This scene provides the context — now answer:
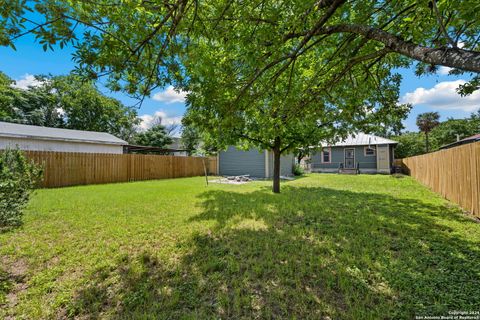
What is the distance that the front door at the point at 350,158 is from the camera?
65.0 ft

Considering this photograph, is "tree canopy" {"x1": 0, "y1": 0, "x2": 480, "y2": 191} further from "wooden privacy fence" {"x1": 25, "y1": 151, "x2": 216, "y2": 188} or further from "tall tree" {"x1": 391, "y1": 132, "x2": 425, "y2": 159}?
"tall tree" {"x1": 391, "y1": 132, "x2": 425, "y2": 159}

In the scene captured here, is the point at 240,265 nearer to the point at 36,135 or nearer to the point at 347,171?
the point at 36,135

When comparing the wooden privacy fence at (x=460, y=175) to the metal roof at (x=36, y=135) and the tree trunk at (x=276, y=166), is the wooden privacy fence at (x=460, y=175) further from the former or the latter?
the metal roof at (x=36, y=135)

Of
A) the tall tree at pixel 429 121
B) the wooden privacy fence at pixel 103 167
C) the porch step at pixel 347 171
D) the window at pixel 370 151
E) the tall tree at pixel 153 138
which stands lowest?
the porch step at pixel 347 171

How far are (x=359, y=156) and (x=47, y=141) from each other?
24.1 meters

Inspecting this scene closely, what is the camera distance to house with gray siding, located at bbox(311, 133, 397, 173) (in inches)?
711

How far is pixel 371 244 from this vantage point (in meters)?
3.51

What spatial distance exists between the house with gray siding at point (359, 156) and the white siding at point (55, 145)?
56.8ft

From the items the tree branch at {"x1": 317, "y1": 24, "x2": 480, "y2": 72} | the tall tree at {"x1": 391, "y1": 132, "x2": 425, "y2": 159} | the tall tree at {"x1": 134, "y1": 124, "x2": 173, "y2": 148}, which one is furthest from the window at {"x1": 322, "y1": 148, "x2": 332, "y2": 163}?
the tree branch at {"x1": 317, "y1": 24, "x2": 480, "y2": 72}

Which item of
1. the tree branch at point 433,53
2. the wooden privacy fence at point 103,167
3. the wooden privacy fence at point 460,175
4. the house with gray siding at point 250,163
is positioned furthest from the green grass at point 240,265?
the house with gray siding at point 250,163

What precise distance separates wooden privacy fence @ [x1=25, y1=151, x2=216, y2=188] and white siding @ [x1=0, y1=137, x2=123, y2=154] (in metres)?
2.94

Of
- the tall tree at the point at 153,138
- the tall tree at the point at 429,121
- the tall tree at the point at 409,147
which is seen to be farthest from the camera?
the tall tree at the point at 153,138

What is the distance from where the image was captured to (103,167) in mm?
12016

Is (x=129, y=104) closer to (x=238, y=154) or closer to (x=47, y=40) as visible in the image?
(x=47, y=40)
